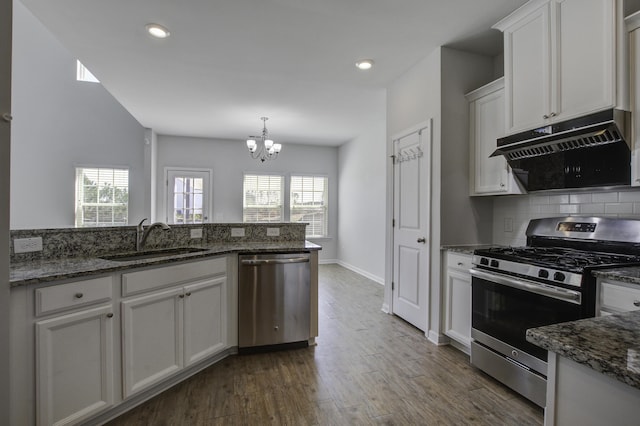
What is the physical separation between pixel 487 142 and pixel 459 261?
3.58 ft

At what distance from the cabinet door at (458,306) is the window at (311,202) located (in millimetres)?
4598

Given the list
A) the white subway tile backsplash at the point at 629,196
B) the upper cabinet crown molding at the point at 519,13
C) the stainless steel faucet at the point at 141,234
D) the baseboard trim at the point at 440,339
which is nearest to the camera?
the white subway tile backsplash at the point at 629,196

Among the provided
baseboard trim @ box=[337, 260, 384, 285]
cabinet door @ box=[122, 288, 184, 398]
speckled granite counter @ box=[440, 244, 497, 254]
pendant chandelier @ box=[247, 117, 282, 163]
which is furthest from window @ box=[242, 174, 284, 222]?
cabinet door @ box=[122, 288, 184, 398]

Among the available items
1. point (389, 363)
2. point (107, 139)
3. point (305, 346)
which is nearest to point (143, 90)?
point (107, 139)

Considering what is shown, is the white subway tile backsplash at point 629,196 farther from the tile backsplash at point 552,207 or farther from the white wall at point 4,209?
the white wall at point 4,209

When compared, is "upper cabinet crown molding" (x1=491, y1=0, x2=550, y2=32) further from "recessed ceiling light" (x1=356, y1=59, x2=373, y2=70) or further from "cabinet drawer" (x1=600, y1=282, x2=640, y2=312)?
"cabinet drawer" (x1=600, y1=282, x2=640, y2=312)

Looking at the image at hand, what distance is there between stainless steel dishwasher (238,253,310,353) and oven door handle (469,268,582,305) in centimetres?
141

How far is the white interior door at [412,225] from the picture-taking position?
10.4ft

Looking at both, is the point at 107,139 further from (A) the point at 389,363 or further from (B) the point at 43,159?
(A) the point at 389,363

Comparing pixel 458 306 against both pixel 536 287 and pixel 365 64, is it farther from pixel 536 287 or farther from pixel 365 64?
pixel 365 64

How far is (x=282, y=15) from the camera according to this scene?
255 centimetres

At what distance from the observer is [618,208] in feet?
7.29

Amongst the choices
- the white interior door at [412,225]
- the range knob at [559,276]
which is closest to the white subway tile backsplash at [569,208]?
the range knob at [559,276]

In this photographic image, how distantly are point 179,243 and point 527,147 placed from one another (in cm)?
288
